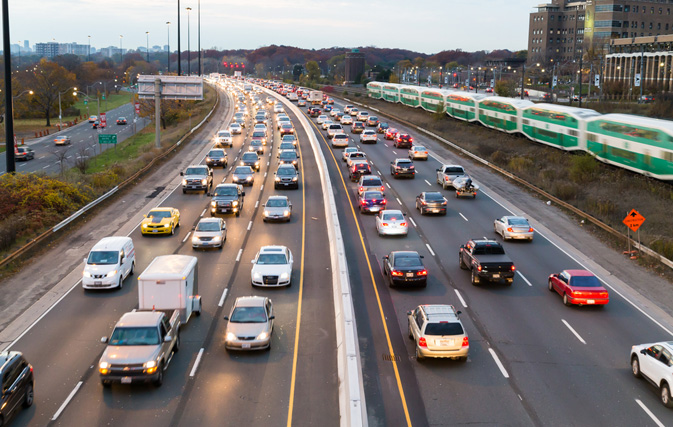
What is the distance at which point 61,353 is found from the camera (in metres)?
20.6

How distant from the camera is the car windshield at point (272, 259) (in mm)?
27797

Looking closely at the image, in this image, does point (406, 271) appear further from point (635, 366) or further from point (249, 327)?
point (635, 366)

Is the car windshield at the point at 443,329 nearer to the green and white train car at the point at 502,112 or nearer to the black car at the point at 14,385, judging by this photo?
the black car at the point at 14,385

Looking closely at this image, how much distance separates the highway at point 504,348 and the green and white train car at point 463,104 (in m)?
44.5

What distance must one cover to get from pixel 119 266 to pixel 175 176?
26898 millimetres

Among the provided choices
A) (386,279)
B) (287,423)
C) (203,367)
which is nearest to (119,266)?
(203,367)

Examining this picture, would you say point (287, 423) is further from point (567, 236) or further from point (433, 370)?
point (567, 236)

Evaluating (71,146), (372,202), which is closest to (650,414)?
(372,202)

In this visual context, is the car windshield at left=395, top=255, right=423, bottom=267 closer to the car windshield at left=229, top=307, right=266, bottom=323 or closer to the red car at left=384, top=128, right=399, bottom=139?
the car windshield at left=229, top=307, right=266, bottom=323

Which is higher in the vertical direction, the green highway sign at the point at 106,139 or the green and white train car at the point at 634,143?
the green and white train car at the point at 634,143

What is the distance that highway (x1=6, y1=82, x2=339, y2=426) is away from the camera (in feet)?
55.2

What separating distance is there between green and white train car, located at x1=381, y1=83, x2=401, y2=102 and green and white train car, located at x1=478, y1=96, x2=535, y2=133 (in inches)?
1513

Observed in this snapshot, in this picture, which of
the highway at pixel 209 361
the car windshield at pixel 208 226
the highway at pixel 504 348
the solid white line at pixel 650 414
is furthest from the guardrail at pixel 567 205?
the car windshield at pixel 208 226

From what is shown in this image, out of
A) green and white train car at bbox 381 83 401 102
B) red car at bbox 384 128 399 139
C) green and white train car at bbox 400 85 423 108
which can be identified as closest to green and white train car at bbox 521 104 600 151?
red car at bbox 384 128 399 139
